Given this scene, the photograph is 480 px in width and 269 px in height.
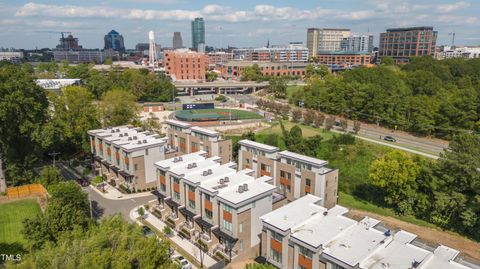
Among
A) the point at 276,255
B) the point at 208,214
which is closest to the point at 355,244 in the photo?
the point at 276,255

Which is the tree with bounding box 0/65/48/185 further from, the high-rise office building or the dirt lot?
the high-rise office building

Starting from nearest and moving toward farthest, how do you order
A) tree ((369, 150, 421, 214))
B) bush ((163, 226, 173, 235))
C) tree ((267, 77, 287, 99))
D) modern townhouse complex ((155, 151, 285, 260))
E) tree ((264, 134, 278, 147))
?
modern townhouse complex ((155, 151, 285, 260)) < bush ((163, 226, 173, 235)) < tree ((369, 150, 421, 214)) < tree ((264, 134, 278, 147)) < tree ((267, 77, 287, 99))

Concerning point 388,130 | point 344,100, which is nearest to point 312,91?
point 344,100

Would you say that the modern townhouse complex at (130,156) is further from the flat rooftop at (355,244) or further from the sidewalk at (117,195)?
the flat rooftop at (355,244)

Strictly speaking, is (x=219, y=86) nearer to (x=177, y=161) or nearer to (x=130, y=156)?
(x=130, y=156)

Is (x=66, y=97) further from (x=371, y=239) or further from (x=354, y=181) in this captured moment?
(x=371, y=239)

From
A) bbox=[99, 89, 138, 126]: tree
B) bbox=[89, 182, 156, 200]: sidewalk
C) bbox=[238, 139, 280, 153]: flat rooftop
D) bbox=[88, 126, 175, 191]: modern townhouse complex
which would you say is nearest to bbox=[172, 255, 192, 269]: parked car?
bbox=[89, 182, 156, 200]: sidewalk

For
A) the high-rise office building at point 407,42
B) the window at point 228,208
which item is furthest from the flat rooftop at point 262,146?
the high-rise office building at point 407,42
